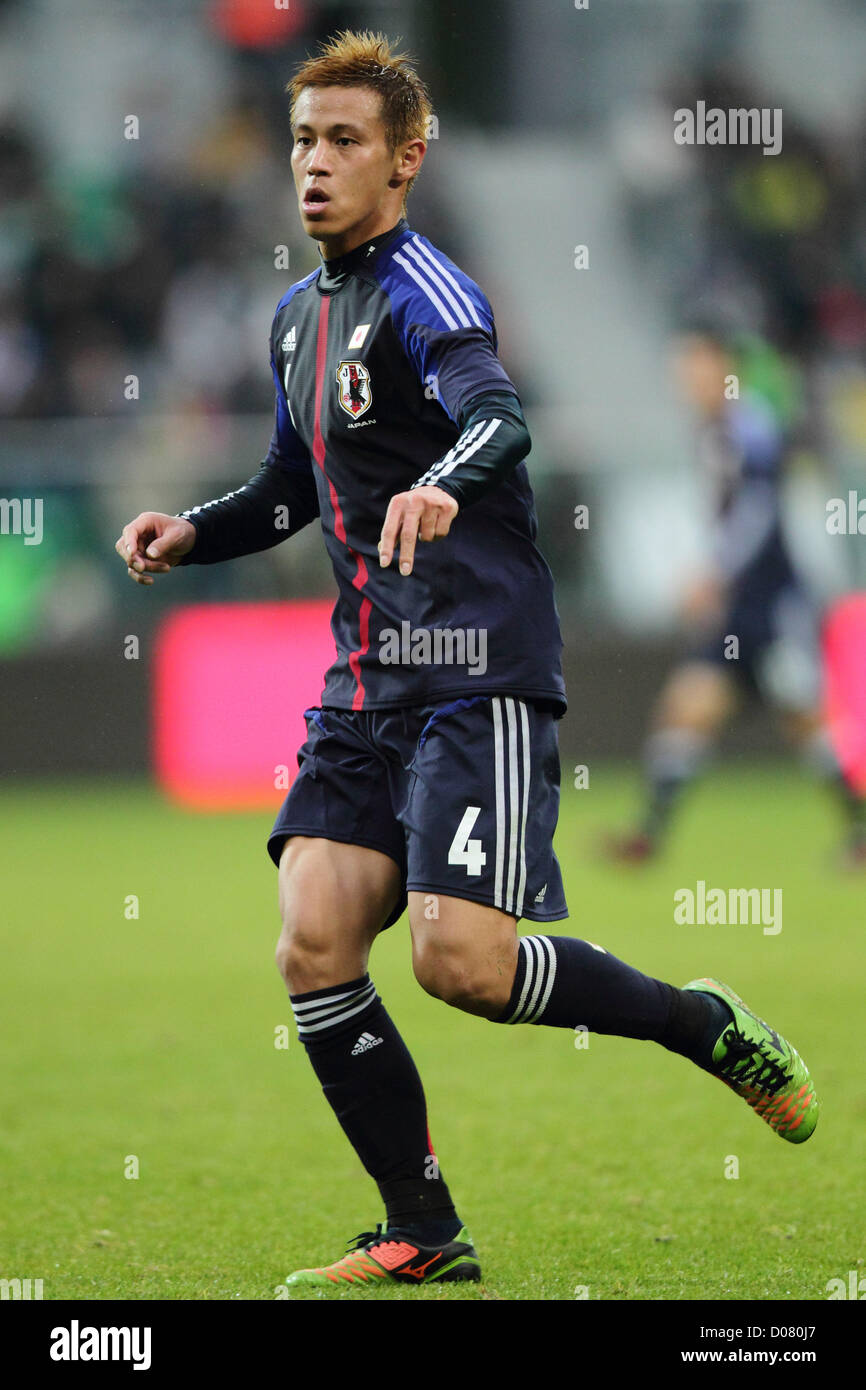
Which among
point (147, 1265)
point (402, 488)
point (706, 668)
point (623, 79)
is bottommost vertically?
point (147, 1265)

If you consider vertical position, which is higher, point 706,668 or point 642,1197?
point 706,668

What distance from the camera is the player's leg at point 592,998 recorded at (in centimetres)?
342

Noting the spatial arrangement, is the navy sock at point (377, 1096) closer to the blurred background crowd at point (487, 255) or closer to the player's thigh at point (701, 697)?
the player's thigh at point (701, 697)

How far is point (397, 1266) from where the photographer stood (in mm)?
3576

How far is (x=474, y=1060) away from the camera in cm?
573

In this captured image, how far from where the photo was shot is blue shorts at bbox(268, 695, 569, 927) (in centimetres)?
345

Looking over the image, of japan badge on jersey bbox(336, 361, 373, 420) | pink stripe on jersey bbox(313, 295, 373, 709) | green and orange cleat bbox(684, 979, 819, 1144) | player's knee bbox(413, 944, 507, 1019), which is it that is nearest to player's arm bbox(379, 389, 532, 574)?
japan badge on jersey bbox(336, 361, 373, 420)

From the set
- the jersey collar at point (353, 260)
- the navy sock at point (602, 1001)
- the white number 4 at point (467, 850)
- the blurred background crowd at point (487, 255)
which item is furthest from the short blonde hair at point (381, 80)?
the blurred background crowd at point (487, 255)

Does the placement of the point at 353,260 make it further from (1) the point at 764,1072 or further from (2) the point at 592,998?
(1) the point at 764,1072

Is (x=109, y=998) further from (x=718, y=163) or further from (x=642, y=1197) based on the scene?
(x=718, y=163)

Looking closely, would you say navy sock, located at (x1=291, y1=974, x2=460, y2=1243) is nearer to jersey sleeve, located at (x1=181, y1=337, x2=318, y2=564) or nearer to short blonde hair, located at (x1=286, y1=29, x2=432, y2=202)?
jersey sleeve, located at (x1=181, y1=337, x2=318, y2=564)

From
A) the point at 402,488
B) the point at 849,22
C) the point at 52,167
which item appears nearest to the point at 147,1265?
the point at 402,488

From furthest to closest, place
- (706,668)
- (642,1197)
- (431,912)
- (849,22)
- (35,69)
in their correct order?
1. (849,22)
2. (35,69)
3. (706,668)
4. (642,1197)
5. (431,912)

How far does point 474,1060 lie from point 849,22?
14.1 metres
